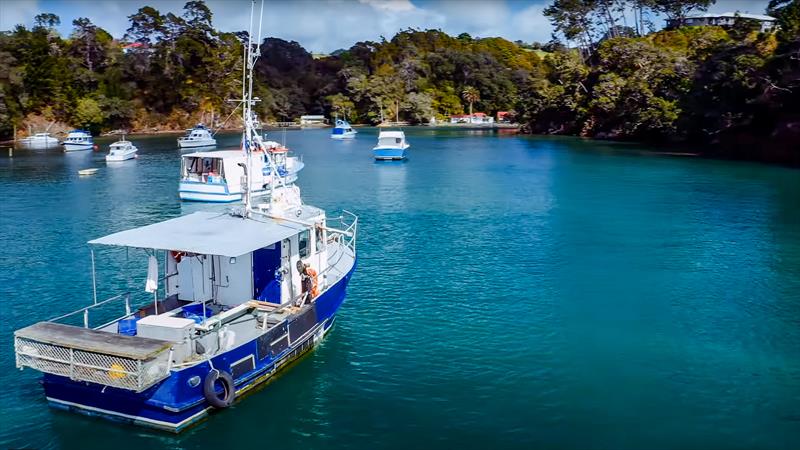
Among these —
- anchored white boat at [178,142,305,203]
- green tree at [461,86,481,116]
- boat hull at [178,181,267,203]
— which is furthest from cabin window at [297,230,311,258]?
green tree at [461,86,481,116]

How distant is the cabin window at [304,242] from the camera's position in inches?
945

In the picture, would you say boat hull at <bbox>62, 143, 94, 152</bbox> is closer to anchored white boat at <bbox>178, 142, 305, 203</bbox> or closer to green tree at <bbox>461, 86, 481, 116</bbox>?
anchored white boat at <bbox>178, 142, 305, 203</bbox>

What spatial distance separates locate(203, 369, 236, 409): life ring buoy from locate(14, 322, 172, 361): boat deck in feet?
5.43

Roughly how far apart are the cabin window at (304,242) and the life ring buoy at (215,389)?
20.0ft

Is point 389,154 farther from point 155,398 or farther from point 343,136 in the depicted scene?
point 155,398

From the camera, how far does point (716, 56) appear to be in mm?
84062

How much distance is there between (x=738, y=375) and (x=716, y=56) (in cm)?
7271

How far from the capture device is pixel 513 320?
27.5 meters

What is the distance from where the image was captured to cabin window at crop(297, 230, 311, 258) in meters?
24.0

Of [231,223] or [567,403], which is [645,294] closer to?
[567,403]

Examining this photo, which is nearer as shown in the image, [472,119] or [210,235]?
[210,235]

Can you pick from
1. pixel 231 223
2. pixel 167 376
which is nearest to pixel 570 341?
pixel 231 223

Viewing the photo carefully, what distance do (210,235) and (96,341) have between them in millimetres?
5035

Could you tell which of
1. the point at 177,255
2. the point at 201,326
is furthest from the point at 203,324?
the point at 177,255
